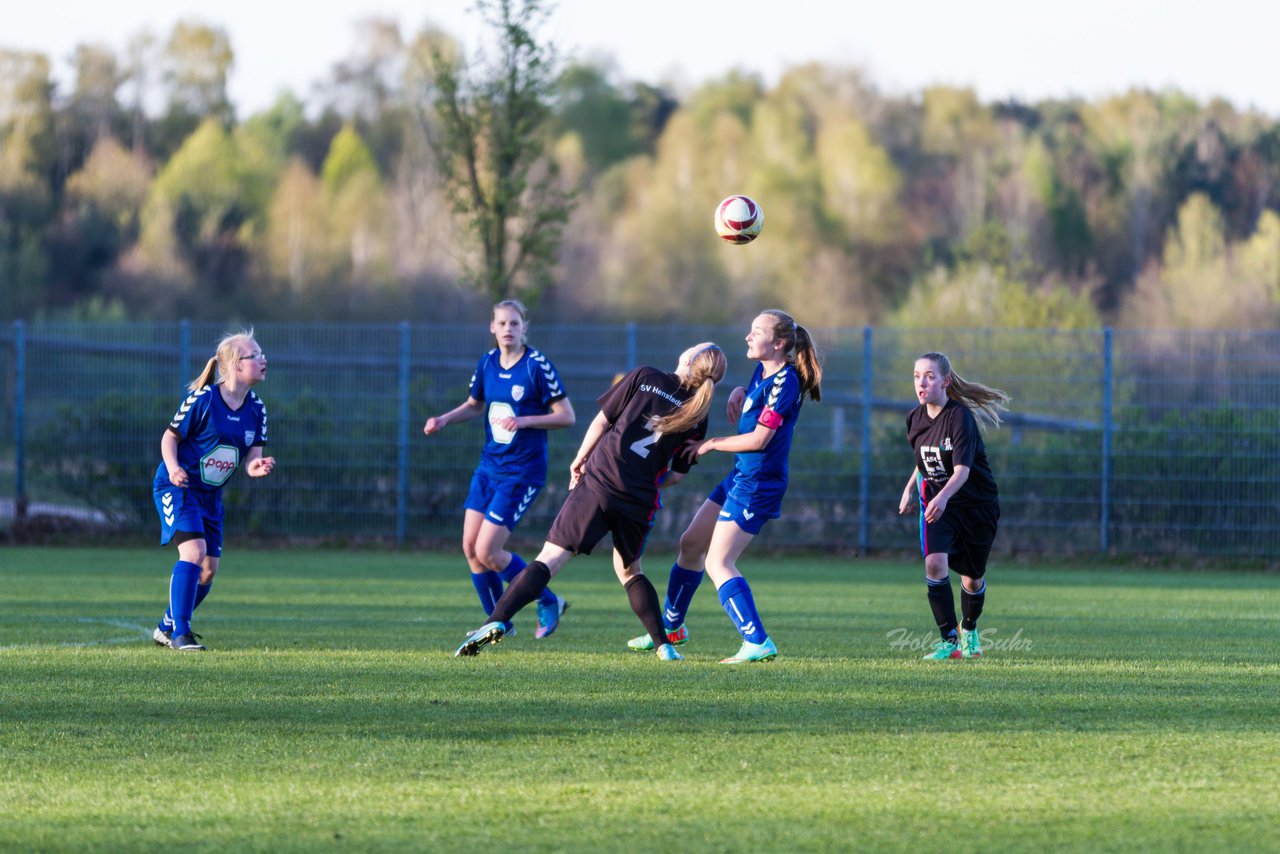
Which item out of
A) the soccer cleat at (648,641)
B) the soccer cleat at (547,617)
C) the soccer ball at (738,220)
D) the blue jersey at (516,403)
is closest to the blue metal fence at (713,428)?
the soccer ball at (738,220)

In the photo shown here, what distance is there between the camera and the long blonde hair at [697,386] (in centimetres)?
797

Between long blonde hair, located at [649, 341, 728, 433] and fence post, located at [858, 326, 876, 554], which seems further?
fence post, located at [858, 326, 876, 554]

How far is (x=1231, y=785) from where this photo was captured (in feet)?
17.5

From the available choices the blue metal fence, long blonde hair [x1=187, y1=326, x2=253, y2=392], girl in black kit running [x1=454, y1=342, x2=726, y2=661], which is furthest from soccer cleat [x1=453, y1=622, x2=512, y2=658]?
the blue metal fence

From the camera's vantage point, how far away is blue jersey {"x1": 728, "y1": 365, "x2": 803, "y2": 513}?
827cm

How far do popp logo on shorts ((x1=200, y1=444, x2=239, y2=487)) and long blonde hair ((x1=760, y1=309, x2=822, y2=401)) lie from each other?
127 inches

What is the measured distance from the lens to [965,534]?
8875mm

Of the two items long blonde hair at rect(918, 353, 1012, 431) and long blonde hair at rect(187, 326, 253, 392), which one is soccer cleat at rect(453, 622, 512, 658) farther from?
long blonde hair at rect(918, 353, 1012, 431)

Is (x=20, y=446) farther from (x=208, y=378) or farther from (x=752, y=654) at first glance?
(x=752, y=654)

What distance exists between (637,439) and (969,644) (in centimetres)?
232

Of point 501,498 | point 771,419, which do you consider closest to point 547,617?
point 501,498

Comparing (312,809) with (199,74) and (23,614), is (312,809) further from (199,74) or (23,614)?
(199,74)

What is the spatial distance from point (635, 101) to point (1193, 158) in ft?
94.6

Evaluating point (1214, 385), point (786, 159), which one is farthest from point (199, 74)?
point (1214, 385)
